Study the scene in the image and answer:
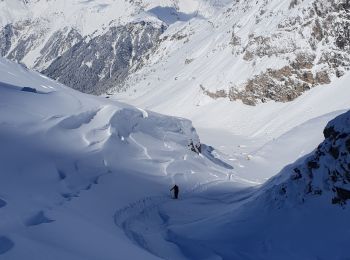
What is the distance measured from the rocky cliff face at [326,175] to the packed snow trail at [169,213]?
14.0 feet

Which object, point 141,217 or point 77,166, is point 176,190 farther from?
point 77,166

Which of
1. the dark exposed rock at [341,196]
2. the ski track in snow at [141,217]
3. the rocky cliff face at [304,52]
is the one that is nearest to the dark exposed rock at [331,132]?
the dark exposed rock at [341,196]

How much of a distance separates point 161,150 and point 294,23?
66.8 meters

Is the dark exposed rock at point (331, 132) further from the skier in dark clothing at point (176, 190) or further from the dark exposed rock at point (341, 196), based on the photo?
the skier in dark clothing at point (176, 190)

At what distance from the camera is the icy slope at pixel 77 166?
17547 millimetres

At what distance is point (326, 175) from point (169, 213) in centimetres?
804

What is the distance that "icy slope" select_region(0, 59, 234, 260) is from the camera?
17.5m

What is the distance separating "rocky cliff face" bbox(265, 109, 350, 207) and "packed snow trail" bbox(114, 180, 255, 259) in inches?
169

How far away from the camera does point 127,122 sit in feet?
126

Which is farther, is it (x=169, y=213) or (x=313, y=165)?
(x=169, y=213)

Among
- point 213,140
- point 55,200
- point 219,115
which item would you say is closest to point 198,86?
point 219,115

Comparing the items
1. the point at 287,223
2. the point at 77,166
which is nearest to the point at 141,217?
the point at 77,166

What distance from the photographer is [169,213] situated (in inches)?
1089

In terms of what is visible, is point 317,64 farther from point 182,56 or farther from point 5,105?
point 182,56
